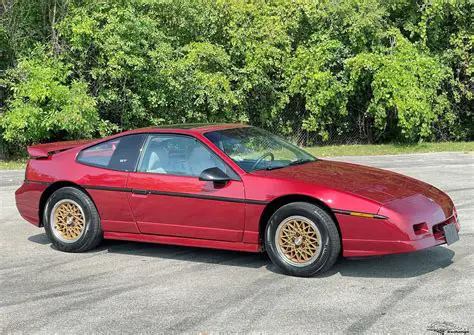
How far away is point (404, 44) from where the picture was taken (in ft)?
63.0

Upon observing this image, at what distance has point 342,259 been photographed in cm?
613

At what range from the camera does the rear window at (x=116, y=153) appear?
6.55 meters

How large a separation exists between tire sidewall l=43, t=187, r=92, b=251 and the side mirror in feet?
5.08

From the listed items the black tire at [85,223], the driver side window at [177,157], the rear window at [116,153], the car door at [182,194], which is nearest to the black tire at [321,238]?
the car door at [182,194]

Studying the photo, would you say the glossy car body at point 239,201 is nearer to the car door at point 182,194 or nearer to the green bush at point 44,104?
the car door at point 182,194

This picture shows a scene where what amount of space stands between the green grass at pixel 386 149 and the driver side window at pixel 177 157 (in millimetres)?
11614

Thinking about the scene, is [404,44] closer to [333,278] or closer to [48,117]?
[48,117]

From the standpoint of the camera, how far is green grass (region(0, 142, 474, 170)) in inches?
707

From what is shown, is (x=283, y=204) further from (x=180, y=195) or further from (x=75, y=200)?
(x=75, y=200)

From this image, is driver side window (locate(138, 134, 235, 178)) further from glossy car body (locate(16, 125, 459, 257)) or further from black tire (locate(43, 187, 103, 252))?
black tire (locate(43, 187, 103, 252))

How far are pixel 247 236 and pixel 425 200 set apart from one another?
1715 millimetres

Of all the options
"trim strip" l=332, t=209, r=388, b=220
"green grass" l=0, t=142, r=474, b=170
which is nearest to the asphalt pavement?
"trim strip" l=332, t=209, r=388, b=220

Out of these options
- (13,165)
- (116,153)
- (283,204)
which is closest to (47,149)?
(116,153)

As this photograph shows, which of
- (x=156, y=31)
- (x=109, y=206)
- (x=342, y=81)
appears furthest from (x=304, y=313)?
(x=342, y=81)
